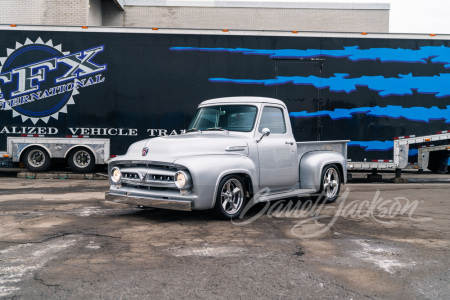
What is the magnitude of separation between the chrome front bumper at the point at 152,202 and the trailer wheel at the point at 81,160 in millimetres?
6558

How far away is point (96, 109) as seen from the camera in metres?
12.9

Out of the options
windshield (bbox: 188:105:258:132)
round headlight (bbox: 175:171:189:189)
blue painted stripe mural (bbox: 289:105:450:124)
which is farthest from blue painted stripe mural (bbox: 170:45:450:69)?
round headlight (bbox: 175:171:189:189)

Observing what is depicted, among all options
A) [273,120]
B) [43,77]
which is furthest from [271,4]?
[273,120]

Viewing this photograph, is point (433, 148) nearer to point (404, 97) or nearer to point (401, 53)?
point (404, 97)

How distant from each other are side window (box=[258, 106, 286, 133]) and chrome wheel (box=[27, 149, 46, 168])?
810 cm

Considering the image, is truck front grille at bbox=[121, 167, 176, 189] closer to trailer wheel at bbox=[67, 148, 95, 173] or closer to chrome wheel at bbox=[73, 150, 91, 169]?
trailer wheel at bbox=[67, 148, 95, 173]

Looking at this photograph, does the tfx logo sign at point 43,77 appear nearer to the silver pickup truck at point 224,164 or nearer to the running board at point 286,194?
the silver pickup truck at point 224,164

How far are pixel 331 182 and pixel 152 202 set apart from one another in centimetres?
410

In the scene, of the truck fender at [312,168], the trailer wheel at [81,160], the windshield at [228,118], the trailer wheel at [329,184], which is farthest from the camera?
the trailer wheel at [81,160]

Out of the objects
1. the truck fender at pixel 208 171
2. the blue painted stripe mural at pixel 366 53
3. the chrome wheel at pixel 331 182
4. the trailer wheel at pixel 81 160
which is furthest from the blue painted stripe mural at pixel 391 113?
the truck fender at pixel 208 171

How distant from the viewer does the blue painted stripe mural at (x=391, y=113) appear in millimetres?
12719

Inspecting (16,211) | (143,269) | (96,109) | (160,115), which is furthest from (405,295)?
(96,109)

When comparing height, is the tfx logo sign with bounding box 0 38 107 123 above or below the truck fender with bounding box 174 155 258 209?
above

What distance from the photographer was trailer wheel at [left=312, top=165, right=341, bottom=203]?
338 inches
